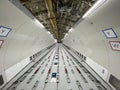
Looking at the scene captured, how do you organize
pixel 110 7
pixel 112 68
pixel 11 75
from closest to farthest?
1. pixel 110 7
2. pixel 112 68
3. pixel 11 75

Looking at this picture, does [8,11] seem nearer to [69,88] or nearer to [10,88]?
[10,88]

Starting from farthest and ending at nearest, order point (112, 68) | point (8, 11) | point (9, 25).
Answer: point (112, 68) < point (9, 25) < point (8, 11)

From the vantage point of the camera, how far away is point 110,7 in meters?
3.31

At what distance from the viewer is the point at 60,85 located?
4.98 metres

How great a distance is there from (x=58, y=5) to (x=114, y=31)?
2.08 m

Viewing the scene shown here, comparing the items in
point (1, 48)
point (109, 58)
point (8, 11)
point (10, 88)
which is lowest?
point (10, 88)

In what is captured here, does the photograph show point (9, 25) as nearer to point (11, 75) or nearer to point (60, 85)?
point (11, 75)

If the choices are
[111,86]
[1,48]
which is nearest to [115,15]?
[111,86]

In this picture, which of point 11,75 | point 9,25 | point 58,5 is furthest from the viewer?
point 11,75

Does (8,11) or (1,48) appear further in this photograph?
(1,48)

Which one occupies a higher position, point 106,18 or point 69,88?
point 106,18

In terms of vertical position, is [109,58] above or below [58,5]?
below

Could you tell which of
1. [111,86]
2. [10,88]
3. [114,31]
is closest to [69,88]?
[111,86]

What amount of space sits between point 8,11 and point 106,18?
2.43 m
